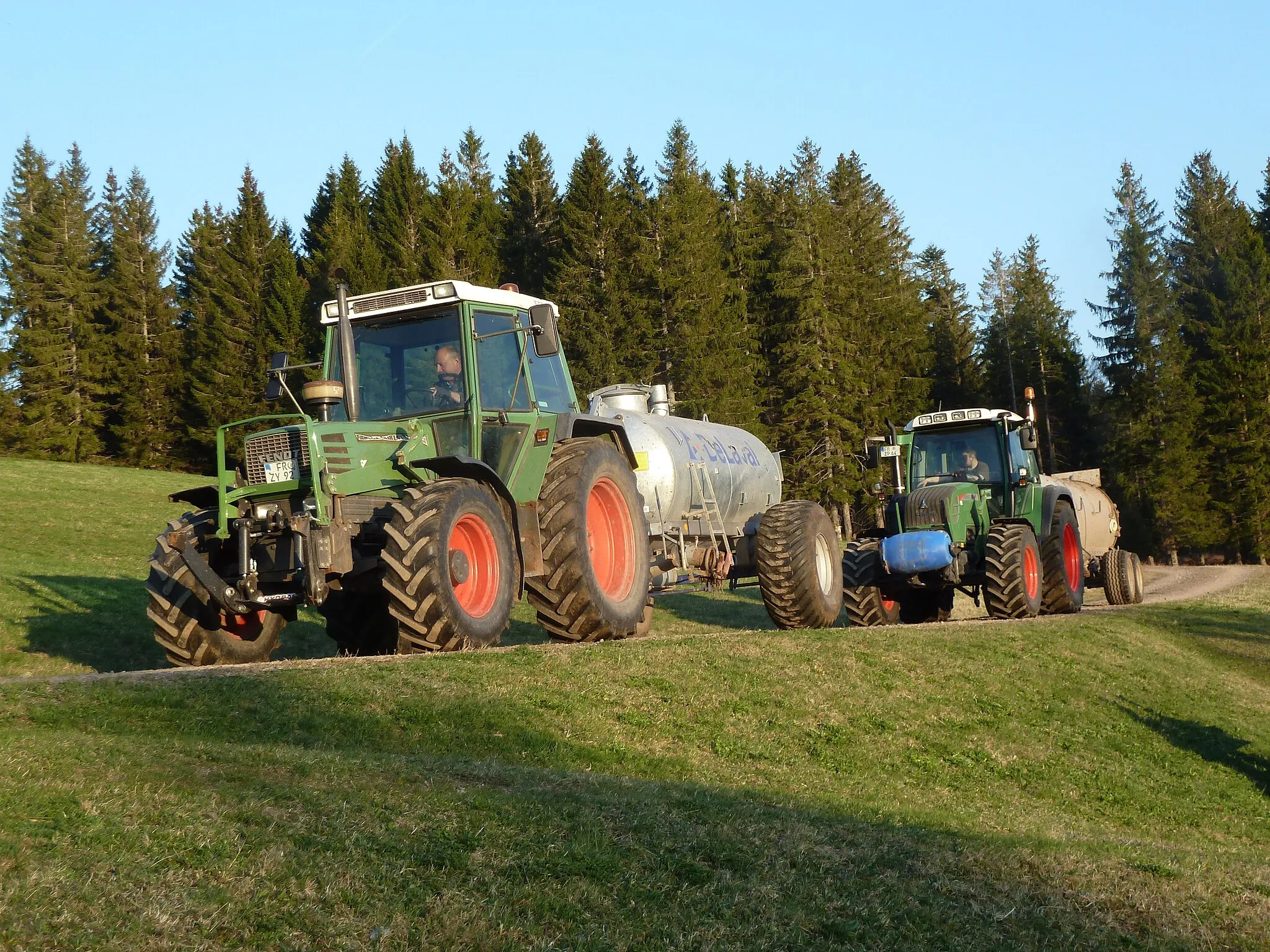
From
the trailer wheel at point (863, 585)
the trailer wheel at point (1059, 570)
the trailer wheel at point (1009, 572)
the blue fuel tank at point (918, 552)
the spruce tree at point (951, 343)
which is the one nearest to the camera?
the blue fuel tank at point (918, 552)

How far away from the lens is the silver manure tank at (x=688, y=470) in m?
14.8

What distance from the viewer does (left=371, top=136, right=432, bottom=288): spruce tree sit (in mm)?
57219

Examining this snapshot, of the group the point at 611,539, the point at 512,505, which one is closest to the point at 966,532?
the point at 611,539

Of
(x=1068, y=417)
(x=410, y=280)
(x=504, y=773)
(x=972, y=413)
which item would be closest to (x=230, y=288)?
(x=410, y=280)

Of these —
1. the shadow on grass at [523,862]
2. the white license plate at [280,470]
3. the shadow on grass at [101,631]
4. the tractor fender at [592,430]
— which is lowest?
the shadow on grass at [523,862]

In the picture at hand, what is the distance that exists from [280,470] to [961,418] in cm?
1238

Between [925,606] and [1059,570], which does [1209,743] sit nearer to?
[1059,570]

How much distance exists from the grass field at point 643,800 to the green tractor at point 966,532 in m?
2.59

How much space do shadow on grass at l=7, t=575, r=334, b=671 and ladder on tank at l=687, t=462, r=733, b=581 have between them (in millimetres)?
4889

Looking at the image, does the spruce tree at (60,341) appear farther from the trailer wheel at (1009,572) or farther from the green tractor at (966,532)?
the trailer wheel at (1009,572)

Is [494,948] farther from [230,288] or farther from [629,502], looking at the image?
[230,288]

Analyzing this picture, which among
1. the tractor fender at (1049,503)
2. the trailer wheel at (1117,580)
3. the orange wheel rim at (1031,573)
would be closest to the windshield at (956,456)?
the tractor fender at (1049,503)

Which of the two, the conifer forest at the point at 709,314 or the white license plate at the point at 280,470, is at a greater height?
the conifer forest at the point at 709,314


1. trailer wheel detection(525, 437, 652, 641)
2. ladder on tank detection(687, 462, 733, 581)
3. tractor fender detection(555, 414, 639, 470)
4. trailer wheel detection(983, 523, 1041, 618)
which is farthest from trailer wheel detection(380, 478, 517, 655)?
trailer wheel detection(983, 523, 1041, 618)
